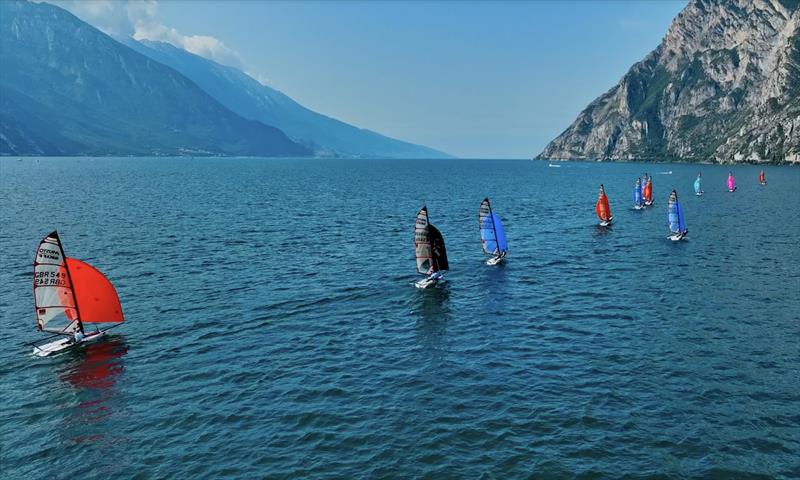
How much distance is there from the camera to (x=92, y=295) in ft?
128

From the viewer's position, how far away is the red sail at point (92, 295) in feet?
127

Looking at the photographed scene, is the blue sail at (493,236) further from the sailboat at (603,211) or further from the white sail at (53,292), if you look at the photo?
the white sail at (53,292)

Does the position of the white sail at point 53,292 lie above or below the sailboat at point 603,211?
above

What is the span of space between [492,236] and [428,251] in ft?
44.2

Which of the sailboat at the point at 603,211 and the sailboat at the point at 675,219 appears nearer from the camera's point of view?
the sailboat at the point at 675,219

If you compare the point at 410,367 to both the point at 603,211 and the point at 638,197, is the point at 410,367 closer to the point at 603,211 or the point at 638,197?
the point at 603,211

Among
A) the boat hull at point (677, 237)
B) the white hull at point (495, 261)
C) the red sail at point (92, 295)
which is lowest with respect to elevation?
the boat hull at point (677, 237)

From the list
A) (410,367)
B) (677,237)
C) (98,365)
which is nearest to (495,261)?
(410,367)

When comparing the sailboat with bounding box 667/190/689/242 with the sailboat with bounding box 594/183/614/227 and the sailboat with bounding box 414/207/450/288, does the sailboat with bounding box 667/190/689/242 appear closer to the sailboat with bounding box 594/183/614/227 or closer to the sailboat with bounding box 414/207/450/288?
the sailboat with bounding box 594/183/614/227

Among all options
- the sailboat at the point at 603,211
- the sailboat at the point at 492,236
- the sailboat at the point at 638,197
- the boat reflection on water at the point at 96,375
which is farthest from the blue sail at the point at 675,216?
the boat reflection on water at the point at 96,375

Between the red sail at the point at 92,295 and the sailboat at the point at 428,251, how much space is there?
26463 mm

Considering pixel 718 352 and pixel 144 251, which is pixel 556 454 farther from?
pixel 144 251

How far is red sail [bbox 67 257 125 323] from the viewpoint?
3866 cm

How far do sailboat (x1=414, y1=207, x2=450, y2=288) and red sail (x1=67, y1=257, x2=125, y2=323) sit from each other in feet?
86.8
